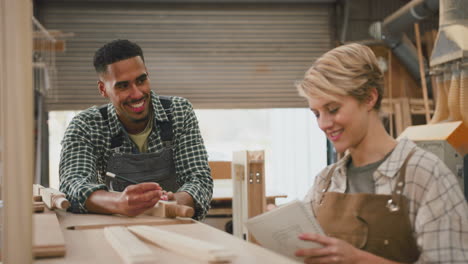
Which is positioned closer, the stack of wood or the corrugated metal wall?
the stack of wood

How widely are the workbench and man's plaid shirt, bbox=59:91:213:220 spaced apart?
31cm

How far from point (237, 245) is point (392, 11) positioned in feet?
22.1

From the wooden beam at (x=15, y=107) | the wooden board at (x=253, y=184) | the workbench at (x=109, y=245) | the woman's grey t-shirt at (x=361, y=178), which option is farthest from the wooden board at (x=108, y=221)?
the wooden board at (x=253, y=184)

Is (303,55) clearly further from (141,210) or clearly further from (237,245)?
(237,245)

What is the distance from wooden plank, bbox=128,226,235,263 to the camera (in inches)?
45.4

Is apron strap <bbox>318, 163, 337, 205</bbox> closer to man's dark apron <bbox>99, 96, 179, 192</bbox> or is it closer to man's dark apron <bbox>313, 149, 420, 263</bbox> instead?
man's dark apron <bbox>313, 149, 420, 263</bbox>

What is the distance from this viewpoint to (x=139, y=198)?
196cm

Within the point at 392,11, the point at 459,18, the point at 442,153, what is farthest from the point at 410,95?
the point at 442,153

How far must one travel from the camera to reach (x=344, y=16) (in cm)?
732

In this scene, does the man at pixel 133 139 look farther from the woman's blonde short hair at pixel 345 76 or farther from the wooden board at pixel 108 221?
the woman's blonde short hair at pixel 345 76

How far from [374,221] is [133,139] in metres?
1.40

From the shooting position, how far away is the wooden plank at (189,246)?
1.15 meters

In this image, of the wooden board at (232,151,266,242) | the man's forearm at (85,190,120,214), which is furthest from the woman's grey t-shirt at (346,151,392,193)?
the wooden board at (232,151,266,242)

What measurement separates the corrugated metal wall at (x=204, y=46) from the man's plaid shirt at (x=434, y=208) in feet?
19.2
